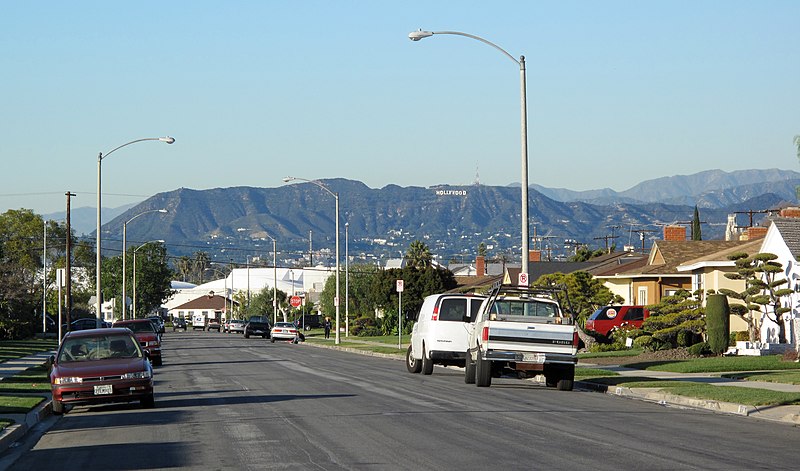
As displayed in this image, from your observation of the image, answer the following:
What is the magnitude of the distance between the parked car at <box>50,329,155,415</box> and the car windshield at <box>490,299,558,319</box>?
8.74m

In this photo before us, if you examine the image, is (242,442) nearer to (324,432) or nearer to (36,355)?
(324,432)

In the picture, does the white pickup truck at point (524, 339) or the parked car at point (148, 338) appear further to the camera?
the parked car at point (148, 338)

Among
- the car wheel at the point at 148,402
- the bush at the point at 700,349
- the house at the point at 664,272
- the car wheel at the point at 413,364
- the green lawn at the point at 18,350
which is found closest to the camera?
the car wheel at the point at 148,402

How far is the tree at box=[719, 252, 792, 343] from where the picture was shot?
37.0 meters

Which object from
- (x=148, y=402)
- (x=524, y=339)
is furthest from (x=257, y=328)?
(x=148, y=402)

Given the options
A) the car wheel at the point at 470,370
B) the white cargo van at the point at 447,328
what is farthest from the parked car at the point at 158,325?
the car wheel at the point at 470,370

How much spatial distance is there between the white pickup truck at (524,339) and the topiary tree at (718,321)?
1057 centimetres

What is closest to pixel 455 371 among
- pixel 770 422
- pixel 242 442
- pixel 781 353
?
pixel 781 353

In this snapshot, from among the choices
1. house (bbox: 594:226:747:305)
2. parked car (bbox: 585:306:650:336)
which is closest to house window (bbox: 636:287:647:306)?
house (bbox: 594:226:747:305)

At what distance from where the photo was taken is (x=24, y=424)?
19188 millimetres

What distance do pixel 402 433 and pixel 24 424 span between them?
6.67 meters

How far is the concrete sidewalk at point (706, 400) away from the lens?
65.6 ft

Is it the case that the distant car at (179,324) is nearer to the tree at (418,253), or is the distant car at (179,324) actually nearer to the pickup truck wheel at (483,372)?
the tree at (418,253)

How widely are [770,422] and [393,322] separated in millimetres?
67716
